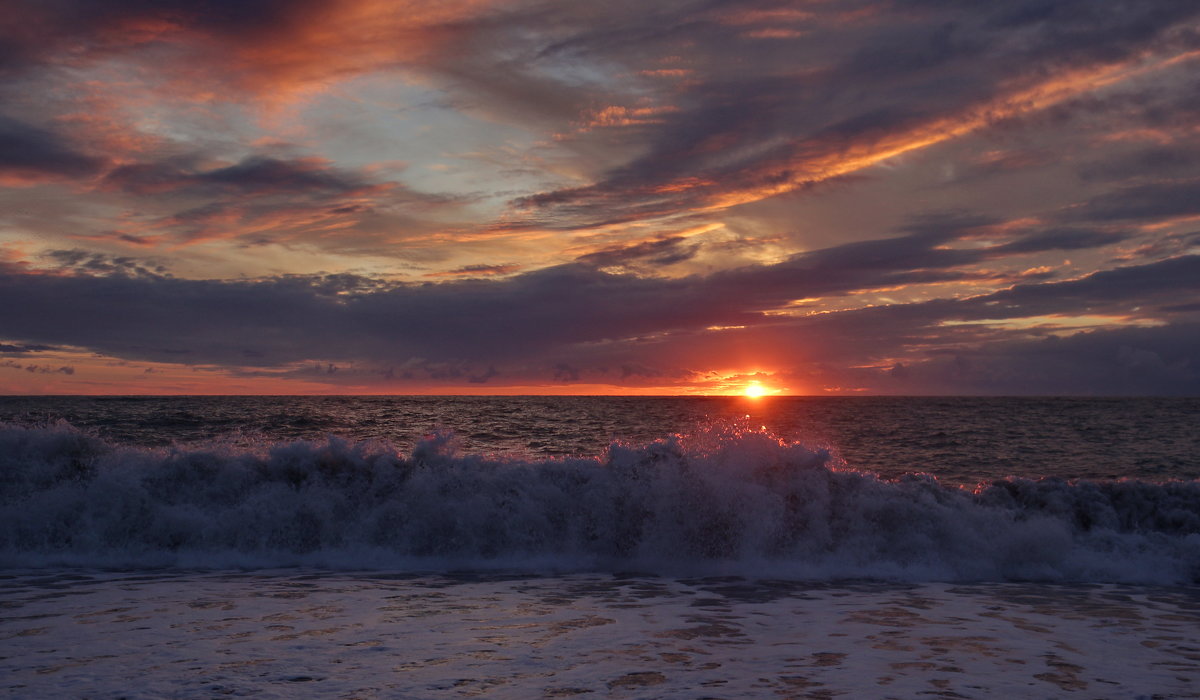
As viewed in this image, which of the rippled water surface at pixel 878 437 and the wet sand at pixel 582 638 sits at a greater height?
the rippled water surface at pixel 878 437

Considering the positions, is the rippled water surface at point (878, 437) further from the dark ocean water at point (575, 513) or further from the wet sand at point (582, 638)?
the wet sand at point (582, 638)

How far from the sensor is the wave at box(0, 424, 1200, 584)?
1299cm

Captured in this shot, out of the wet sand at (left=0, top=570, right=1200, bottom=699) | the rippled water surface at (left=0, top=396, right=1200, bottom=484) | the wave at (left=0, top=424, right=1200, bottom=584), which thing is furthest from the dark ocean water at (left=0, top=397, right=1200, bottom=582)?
the rippled water surface at (left=0, top=396, right=1200, bottom=484)

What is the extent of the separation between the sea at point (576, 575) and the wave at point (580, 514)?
0.06 meters

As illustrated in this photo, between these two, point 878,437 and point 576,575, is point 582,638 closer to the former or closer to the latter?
point 576,575

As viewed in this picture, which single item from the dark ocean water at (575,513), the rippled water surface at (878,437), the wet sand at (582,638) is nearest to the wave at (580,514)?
the dark ocean water at (575,513)

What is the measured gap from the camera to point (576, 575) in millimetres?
12078

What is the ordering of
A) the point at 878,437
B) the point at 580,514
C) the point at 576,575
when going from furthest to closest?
1. the point at 878,437
2. the point at 580,514
3. the point at 576,575

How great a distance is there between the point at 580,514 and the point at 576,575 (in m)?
2.39

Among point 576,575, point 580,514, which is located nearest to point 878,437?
point 580,514

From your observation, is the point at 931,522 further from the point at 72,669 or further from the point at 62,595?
the point at 62,595

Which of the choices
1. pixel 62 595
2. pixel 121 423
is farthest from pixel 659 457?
pixel 121 423

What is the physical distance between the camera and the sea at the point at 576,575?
679cm

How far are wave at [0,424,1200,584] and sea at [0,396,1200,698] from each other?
6 cm
